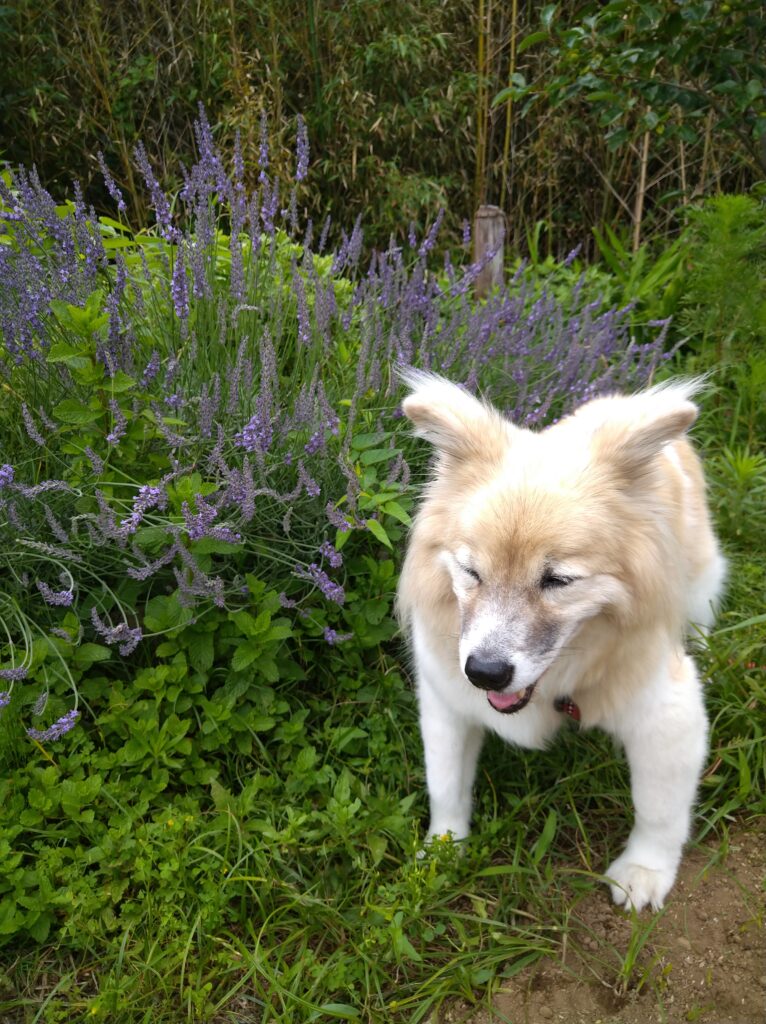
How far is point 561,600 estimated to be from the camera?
1884 millimetres

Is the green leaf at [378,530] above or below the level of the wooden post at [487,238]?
below

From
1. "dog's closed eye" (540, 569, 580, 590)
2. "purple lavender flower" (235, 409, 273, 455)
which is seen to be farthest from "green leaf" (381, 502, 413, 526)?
"dog's closed eye" (540, 569, 580, 590)

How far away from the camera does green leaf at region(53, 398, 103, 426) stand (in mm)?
2328

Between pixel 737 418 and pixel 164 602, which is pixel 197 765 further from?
pixel 737 418

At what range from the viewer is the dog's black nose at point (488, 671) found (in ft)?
5.93

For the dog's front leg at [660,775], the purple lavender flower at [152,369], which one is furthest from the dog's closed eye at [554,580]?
the purple lavender flower at [152,369]

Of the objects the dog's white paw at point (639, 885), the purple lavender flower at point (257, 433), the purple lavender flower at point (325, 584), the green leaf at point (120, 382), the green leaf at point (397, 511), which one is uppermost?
the green leaf at point (120, 382)

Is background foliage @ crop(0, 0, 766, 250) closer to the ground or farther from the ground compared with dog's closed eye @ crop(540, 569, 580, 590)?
farther from the ground

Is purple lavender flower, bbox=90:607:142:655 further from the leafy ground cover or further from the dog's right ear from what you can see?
the dog's right ear

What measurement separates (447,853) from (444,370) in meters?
1.68

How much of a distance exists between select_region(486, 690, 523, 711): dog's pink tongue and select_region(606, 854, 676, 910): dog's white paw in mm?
655

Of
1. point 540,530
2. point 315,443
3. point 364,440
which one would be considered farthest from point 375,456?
point 540,530

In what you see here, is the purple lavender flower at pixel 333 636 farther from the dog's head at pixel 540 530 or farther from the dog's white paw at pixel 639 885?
the dog's white paw at pixel 639 885

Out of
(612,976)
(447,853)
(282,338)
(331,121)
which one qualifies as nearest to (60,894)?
(447,853)
